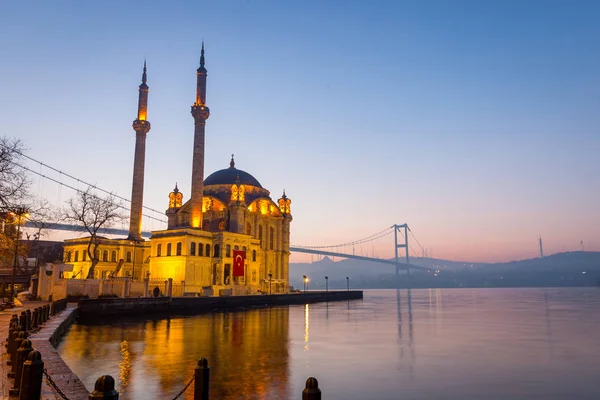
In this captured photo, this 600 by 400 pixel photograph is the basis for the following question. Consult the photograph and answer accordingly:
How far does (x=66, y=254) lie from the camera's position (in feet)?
217

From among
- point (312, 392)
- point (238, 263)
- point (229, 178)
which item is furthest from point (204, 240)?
point (312, 392)

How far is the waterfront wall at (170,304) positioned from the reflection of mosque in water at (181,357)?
26.2ft

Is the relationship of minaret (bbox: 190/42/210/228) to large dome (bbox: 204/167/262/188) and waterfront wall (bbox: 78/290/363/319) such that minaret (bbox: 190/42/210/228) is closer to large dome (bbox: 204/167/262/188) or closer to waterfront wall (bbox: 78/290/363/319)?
waterfront wall (bbox: 78/290/363/319)

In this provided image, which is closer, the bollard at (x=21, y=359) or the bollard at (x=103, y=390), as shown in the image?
the bollard at (x=103, y=390)

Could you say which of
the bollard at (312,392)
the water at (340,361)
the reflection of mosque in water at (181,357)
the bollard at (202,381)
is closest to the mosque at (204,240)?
the water at (340,361)

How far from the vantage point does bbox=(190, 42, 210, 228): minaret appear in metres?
60.5

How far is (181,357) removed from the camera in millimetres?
18438

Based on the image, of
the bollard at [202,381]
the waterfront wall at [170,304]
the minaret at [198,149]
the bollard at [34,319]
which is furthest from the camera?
the minaret at [198,149]

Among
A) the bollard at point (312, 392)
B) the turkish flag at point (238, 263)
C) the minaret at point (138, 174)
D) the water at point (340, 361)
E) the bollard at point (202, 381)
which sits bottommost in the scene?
the water at point (340, 361)

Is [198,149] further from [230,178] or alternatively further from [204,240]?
[230,178]

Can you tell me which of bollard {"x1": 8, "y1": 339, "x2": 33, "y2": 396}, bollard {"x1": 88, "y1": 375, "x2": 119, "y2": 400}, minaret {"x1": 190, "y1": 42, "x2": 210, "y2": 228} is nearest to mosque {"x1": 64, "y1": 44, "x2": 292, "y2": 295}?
minaret {"x1": 190, "y1": 42, "x2": 210, "y2": 228}

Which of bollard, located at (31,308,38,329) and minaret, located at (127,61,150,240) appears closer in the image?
bollard, located at (31,308,38,329)

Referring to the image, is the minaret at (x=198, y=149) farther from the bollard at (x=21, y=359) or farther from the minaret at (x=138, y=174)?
the bollard at (x=21, y=359)

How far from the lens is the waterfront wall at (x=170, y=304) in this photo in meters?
37.2
